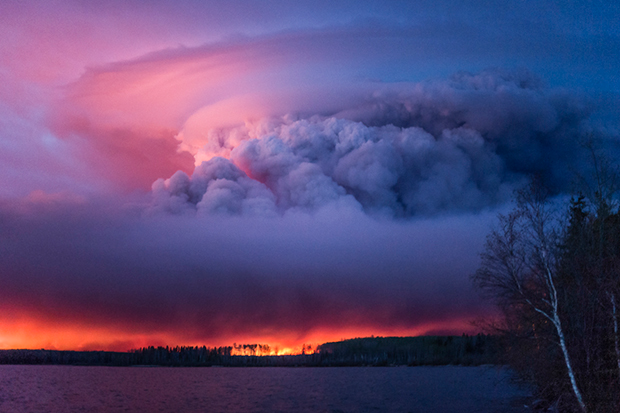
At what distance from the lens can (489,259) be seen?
27.5 metres

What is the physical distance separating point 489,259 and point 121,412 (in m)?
43.1

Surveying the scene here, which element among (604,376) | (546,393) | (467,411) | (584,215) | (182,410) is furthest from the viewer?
(182,410)

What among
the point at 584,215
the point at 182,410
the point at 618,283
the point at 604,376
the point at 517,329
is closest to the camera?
the point at 618,283

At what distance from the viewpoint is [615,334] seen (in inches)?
980

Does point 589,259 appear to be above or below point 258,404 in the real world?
above

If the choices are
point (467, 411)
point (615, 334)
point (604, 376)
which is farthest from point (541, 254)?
point (467, 411)

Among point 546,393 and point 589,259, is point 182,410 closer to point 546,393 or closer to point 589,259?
point 546,393

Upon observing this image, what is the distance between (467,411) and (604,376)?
83.8 feet

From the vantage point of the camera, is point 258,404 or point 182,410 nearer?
point 182,410

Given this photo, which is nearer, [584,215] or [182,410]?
[584,215]

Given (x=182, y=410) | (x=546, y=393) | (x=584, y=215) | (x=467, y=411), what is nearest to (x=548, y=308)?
(x=584, y=215)

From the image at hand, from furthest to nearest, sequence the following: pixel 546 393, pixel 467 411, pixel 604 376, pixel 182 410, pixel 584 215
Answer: pixel 182 410 → pixel 467 411 → pixel 546 393 → pixel 584 215 → pixel 604 376

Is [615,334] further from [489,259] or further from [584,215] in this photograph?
[584,215]

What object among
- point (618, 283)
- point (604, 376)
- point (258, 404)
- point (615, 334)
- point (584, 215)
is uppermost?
point (584, 215)
